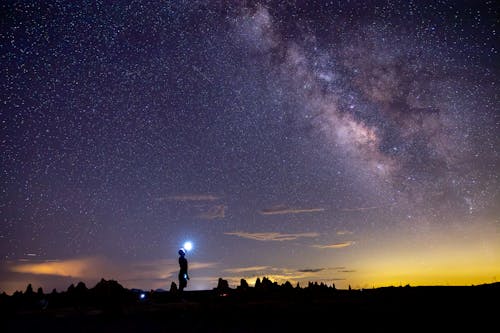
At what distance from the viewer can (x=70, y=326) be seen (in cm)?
850

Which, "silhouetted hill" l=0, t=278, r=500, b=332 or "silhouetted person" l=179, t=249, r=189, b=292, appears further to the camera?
"silhouetted person" l=179, t=249, r=189, b=292

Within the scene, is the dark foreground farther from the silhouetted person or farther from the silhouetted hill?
the silhouetted person

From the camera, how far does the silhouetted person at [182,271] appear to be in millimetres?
16609

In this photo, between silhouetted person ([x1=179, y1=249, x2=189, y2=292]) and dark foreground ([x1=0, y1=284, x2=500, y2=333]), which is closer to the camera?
dark foreground ([x1=0, y1=284, x2=500, y2=333])

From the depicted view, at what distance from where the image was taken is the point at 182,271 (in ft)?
55.4

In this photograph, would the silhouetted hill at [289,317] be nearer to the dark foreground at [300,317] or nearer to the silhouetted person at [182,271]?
the dark foreground at [300,317]

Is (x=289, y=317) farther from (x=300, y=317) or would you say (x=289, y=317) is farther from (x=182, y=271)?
(x=182, y=271)

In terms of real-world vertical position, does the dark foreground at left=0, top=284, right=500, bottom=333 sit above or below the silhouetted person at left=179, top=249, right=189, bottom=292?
below

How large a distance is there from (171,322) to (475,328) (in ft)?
22.0

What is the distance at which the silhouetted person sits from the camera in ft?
54.5

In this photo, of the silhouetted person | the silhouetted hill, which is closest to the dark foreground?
the silhouetted hill

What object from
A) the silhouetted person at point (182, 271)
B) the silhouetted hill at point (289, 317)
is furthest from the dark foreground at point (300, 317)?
the silhouetted person at point (182, 271)

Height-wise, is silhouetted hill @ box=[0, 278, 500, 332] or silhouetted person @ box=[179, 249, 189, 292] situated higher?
silhouetted person @ box=[179, 249, 189, 292]

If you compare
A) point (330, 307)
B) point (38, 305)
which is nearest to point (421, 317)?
point (330, 307)
